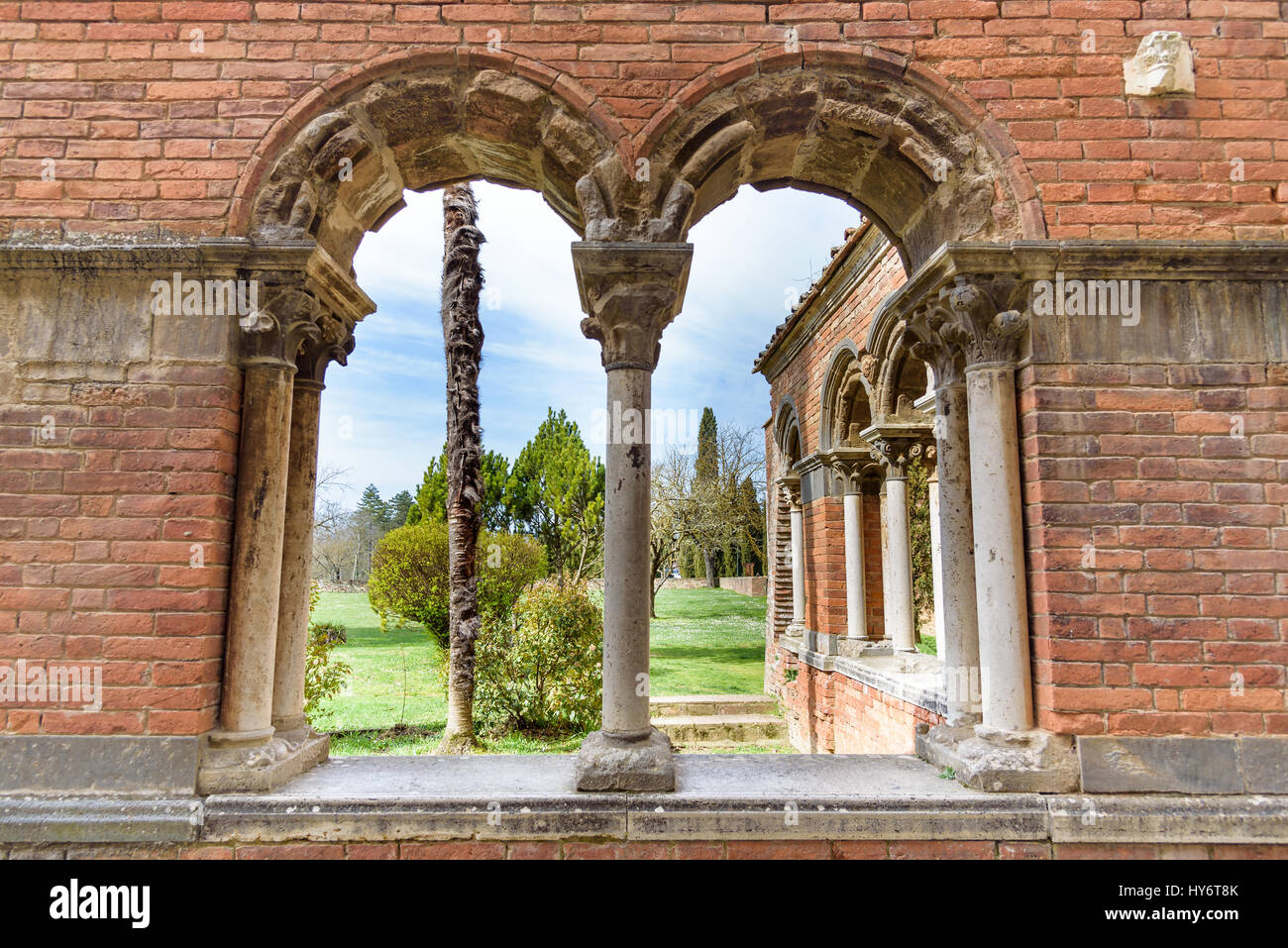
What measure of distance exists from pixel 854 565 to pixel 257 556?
19.5 ft

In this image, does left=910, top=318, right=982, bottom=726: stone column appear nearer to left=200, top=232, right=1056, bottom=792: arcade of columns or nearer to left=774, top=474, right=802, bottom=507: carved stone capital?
left=200, top=232, right=1056, bottom=792: arcade of columns

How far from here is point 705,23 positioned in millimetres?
3334

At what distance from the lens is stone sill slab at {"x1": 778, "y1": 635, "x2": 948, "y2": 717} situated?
515cm

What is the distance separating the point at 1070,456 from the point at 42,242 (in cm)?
458

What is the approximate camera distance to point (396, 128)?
3.42 metres

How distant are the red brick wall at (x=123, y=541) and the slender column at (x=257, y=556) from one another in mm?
60

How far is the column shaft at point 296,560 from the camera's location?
11.3ft

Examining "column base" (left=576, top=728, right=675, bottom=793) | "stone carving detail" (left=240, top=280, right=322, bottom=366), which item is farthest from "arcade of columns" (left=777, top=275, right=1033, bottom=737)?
"stone carving detail" (left=240, top=280, right=322, bottom=366)

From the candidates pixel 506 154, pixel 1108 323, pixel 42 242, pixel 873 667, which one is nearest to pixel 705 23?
pixel 506 154

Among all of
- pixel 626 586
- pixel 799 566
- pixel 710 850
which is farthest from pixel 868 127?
pixel 799 566

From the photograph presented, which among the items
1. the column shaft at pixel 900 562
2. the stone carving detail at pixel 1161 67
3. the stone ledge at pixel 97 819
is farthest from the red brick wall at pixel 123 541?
the column shaft at pixel 900 562

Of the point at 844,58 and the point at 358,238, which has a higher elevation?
the point at 844,58

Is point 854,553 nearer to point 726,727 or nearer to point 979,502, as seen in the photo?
point 726,727
